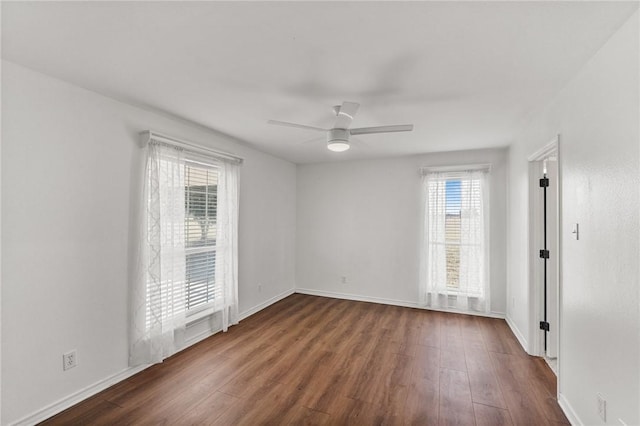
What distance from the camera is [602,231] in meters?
1.65

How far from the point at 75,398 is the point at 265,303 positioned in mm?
2587

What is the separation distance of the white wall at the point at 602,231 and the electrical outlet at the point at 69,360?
140 inches

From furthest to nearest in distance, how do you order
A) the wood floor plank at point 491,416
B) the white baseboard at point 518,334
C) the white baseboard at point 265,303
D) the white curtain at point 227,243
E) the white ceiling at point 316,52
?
the white baseboard at point 265,303 → the white curtain at point 227,243 → the white baseboard at point 518,334 → the wood floor plank at point 491,416 → the white ceiling at point 316,52

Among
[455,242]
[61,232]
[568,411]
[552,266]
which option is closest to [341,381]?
[568,411]

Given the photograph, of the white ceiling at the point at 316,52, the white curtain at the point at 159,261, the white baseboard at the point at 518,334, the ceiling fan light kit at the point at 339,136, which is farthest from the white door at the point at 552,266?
the white curtain at the point at 159,261

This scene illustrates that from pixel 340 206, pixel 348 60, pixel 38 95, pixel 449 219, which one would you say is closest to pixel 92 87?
pixel 38 95

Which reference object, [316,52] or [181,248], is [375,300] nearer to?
[181,248]

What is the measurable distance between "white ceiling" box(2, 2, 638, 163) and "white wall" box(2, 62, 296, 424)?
23cm

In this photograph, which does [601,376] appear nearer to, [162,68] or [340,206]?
[162,68]

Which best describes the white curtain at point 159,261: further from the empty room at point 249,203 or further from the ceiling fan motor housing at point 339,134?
the ceiling fan motor housing at point 339,134

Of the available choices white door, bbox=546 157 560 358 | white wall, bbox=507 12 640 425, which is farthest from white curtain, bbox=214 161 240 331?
white door, bbox=546 157 560 358

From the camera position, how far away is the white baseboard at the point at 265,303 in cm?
407

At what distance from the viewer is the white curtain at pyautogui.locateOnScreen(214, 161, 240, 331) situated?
11.6 feet

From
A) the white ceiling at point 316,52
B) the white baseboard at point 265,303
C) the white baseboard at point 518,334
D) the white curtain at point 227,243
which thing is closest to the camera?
the white ceiling at point 316,52
